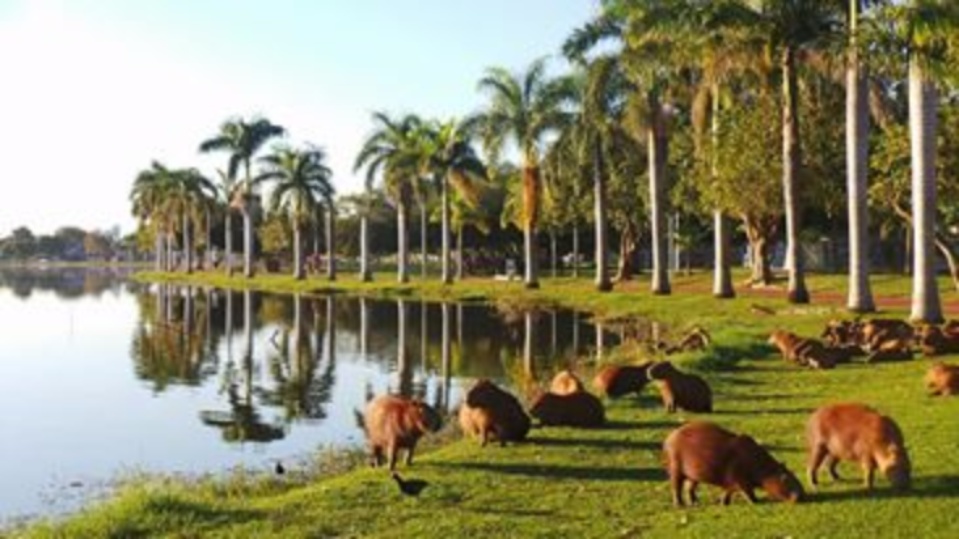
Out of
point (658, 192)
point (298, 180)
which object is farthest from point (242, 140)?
point (658, 192)

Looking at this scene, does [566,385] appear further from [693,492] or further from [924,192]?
[924,192]

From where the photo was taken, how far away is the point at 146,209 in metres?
135

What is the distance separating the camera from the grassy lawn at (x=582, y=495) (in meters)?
10.9

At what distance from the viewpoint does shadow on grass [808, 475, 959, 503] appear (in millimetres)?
11328

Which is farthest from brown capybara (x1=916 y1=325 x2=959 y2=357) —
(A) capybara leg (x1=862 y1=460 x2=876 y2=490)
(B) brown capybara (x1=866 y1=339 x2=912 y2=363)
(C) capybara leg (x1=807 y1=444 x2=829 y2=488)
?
(A) capybara leg (x1=862 y1=460 x2=876 y2=490)

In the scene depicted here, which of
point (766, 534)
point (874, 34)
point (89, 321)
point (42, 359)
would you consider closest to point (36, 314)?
point (89, 321)

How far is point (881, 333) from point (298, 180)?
7025cm

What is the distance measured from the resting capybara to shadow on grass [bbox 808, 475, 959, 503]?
5071mm

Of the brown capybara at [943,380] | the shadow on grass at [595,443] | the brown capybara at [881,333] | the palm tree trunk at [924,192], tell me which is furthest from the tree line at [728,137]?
the shadow on grass at [595,443]

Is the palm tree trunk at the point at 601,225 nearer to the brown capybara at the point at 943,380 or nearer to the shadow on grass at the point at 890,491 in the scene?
the brown capybara at the point at 943,380

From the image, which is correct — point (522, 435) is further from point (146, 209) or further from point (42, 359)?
point (146, 209)

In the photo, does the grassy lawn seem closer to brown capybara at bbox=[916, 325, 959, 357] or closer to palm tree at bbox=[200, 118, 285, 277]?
brown capybara at bbox=[916, 325, 959, 357]

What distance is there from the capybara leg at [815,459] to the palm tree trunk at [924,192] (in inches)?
751

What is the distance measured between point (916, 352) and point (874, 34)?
8907 mm
